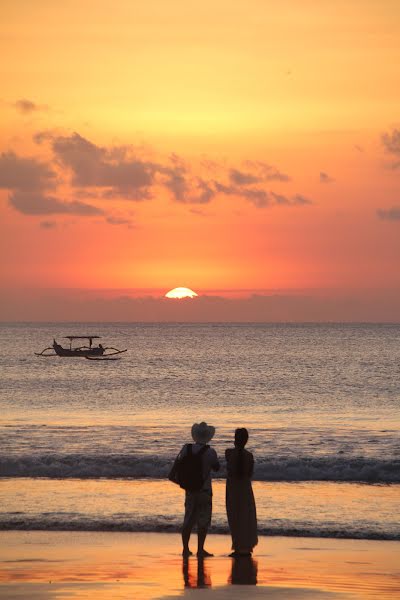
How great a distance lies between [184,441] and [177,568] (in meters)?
20.1

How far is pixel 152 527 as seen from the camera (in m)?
16.9

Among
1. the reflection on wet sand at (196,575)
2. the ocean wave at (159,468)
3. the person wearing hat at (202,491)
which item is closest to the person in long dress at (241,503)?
the person wearing hat at (202,491)

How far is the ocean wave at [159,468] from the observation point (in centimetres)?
2462

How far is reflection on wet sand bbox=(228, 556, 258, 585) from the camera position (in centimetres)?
A: 1257

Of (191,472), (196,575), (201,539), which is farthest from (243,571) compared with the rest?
(191,472)

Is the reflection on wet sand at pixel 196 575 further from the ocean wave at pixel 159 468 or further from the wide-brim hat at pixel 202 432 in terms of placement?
the ocean wave at pixel 159 468

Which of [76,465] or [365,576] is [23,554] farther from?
[76,465]

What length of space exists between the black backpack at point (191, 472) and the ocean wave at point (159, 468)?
10649 millimetres

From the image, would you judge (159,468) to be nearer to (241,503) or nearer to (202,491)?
(241,503)

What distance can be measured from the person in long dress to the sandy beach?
0.31m

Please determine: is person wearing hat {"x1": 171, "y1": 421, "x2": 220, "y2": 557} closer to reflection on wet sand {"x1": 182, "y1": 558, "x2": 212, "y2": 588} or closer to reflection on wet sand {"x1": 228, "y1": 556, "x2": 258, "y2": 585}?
reflection on wet sand {"x1": 182, "y1": 558, "x2": 212, "y2": 588}

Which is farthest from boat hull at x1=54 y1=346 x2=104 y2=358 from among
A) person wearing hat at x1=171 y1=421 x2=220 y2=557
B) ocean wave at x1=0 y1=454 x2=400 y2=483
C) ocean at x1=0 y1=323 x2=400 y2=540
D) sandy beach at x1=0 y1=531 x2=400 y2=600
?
person wearing hat at x1=171 y1=421 x2=220 y2=557

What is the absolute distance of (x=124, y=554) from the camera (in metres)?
14.5

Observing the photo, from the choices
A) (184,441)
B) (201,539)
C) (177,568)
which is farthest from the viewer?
(184,441)
